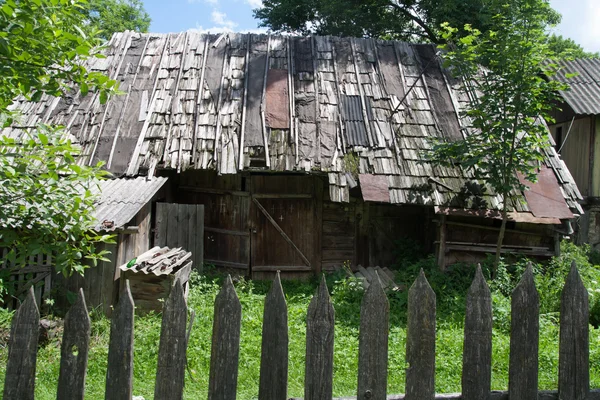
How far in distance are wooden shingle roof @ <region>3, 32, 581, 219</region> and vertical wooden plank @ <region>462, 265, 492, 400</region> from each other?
7027 millimetres

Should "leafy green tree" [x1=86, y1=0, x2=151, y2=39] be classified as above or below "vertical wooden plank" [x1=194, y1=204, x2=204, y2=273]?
above

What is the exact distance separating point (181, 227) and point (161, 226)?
1.34 ft

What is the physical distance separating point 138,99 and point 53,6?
27.8 feet

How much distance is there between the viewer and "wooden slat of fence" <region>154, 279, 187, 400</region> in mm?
2650

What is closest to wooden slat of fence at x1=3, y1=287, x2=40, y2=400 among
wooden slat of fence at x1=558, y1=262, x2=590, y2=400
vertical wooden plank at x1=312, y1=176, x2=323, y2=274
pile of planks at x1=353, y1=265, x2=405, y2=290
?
wooden slat of fence at x1=558, y1=262, x2=590, y2=400

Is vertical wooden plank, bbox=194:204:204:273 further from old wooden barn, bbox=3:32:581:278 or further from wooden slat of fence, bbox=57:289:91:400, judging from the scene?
wooden slat of fence, bbox=57:289:91:400

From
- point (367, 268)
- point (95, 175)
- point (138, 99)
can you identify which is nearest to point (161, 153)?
point (138, 99)

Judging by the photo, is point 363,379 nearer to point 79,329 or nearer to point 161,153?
point 79,329

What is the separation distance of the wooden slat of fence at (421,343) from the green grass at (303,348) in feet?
8.41

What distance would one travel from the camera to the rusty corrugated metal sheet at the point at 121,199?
7.35m

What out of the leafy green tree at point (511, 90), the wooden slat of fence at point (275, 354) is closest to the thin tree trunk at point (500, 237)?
the leafy green tree at point (511, 90)

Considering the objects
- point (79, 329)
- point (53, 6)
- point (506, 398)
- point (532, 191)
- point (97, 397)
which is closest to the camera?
point (79, 329)

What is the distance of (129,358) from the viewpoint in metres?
2.65

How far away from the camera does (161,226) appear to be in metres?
9.61
